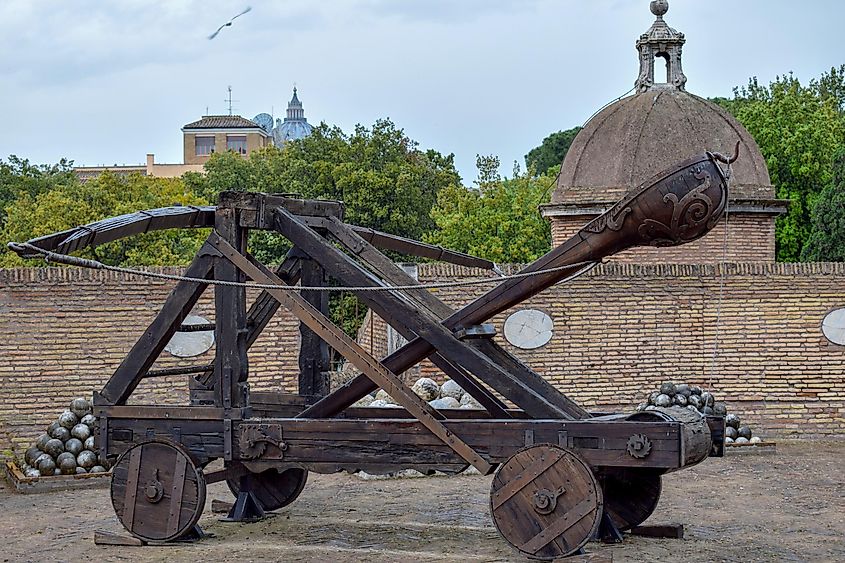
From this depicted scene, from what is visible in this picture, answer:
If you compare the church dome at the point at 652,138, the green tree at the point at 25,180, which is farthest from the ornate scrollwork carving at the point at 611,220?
the green tree at the point at 25,180

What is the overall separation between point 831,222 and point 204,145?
72.7 m

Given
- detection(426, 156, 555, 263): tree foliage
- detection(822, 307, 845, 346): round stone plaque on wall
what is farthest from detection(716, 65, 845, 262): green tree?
detection(822, 307, 845, 346): round stone plaque on wall

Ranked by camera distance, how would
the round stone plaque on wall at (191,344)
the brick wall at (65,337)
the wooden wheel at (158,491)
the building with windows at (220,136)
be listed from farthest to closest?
the building with windows at (220,136)
the round stone plaque on wall at (191,344)
the brick wall at (65,337)
the wooden wheel at (158,491)

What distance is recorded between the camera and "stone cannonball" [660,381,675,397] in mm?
14577

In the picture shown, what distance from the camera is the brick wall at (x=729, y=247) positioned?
1869 centimetres

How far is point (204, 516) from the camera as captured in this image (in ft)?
32.0

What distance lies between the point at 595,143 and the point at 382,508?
1092cm

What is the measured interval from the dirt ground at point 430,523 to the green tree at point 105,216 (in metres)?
15.2

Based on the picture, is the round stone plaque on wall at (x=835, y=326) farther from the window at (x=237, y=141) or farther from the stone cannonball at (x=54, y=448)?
the window at (x=237, y=141)

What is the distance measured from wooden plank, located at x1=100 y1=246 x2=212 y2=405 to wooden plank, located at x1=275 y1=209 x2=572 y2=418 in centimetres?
66

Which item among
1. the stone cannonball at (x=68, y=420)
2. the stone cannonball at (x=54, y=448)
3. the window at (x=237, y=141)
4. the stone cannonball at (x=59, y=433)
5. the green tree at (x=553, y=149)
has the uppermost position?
the window at (x=237, y=141)

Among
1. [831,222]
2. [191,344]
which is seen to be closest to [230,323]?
[191,344]

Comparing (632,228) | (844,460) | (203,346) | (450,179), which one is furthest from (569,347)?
(450,179)

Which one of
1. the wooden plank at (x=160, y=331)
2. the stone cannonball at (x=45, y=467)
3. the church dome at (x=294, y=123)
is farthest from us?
the church dome at (x=294, y=123)
